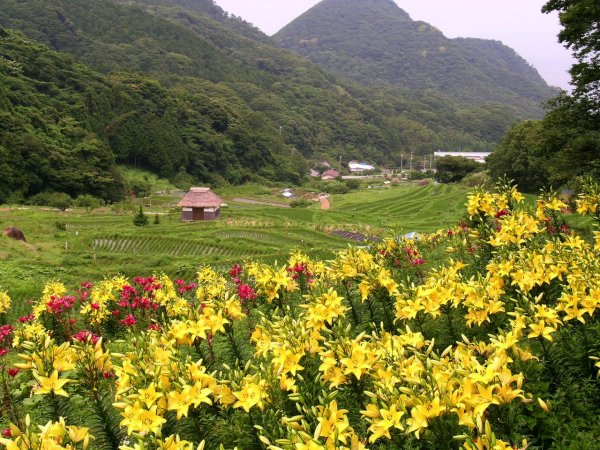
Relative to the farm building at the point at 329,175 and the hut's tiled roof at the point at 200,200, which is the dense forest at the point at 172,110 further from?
Result: the hut's tiled roof at the point at 200,200

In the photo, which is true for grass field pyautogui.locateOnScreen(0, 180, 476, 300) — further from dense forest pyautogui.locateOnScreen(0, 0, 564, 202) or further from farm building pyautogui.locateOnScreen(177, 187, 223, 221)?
dense forest pyautogui.locateOnScreen(0, 0, 564, 202)

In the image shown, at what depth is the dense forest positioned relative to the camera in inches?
2103

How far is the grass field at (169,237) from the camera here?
19406 millimetres

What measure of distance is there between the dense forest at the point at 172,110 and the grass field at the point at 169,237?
43.4 feet

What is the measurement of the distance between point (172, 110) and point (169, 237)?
55638mm

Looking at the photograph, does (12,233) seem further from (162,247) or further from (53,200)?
(53,200)

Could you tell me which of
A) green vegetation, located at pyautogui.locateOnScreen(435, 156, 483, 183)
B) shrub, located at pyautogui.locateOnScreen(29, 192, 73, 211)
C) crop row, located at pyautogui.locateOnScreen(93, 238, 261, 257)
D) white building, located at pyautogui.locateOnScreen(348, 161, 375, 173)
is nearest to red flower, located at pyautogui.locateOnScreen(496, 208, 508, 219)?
crop row, located at pyautogui.locateOnScreen(93, 238, 261, 257)

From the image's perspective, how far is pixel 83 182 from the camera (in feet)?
165

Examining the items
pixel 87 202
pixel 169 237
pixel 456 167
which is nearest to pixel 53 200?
pixel 87 202

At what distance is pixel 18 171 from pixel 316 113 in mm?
95496

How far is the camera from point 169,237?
1161 inches

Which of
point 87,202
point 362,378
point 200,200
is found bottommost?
point 87,202

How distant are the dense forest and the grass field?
13214mm

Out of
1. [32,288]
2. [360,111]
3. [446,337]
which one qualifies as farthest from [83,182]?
[360,111]
